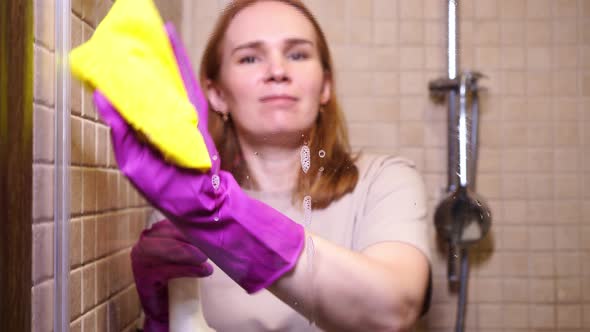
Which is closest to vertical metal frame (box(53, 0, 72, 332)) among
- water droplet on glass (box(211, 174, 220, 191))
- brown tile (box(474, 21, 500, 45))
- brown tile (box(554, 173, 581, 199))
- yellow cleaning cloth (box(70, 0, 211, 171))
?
yellow cleaning cloth (box(70, 0, 211, 171))

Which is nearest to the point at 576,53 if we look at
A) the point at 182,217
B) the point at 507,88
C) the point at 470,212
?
the point at 507,88

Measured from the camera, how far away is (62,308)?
59 centimetres

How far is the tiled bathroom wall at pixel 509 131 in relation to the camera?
596mm

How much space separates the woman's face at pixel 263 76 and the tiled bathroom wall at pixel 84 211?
11 cm

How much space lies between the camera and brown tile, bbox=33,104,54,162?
0.56 metres

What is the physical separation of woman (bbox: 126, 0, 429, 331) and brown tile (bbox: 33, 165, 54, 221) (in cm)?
20

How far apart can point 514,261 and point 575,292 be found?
8 centimetres

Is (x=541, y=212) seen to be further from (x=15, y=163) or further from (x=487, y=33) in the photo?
(x=15, y=163)

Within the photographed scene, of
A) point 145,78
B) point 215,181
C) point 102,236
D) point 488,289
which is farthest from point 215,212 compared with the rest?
point 488,289

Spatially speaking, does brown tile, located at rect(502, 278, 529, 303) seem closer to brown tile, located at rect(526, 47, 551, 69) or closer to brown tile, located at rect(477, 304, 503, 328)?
brown tile, located at rect(477, 304, 503, 328)

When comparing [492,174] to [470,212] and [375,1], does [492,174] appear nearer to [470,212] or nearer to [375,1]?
[470,212]

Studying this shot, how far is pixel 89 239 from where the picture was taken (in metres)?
0.61

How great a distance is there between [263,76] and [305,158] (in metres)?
0.08

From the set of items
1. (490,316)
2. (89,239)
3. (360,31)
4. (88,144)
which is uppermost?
(360,31)
